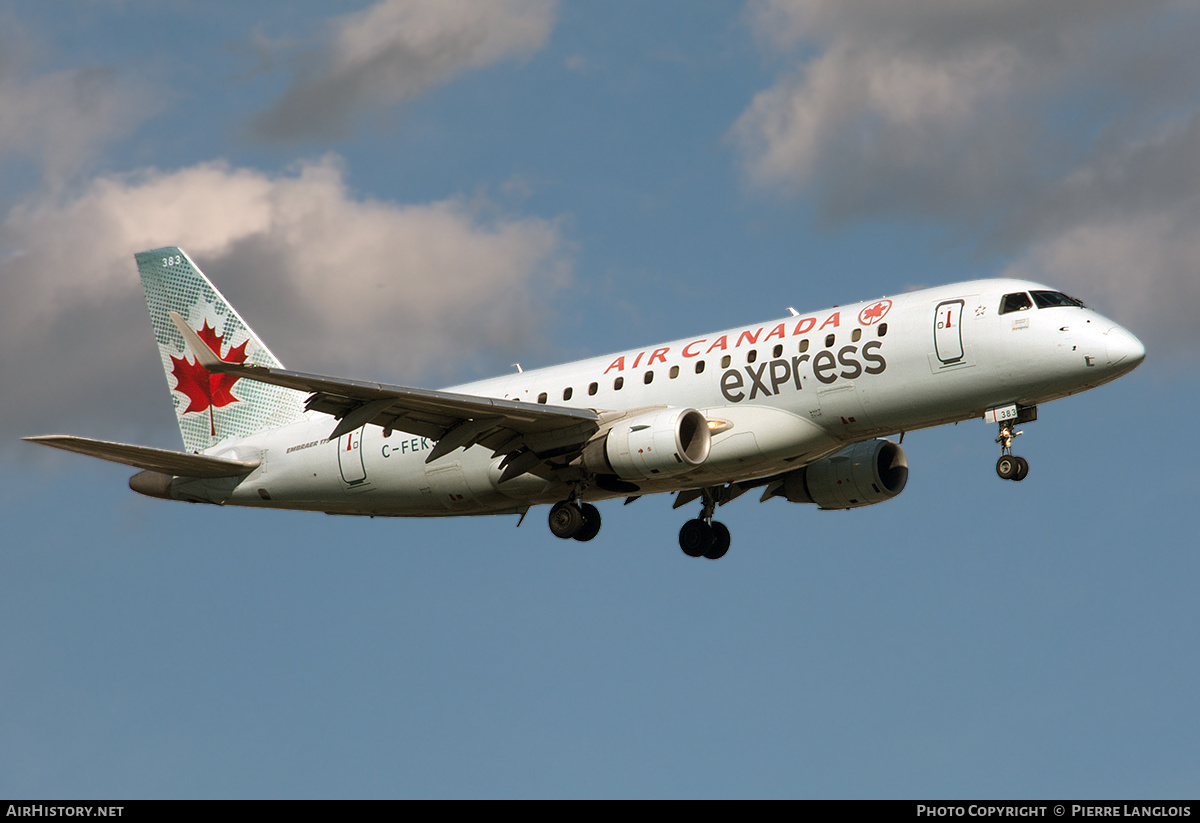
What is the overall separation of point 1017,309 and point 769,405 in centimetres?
628

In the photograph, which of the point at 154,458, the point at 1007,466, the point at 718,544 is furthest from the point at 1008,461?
the point at 154,458

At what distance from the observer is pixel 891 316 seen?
35.7 meters

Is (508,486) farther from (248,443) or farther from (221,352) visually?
(221,352)

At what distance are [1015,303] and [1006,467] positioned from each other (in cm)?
388

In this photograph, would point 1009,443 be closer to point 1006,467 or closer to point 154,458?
point 1006,467

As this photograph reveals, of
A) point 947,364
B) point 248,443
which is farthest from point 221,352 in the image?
point 947,364

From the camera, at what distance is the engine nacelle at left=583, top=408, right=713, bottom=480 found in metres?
35.6

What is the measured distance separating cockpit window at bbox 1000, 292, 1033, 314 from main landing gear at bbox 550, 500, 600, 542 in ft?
38.4

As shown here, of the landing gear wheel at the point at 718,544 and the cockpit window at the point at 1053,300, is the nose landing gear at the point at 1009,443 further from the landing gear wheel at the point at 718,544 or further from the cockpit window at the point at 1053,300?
the landing gear wheel at the point at 718,544

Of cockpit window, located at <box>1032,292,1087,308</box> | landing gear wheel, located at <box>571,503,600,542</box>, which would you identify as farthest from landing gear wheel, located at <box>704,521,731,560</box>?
cockpit window, located at <box>1032,292,1087,308</box>

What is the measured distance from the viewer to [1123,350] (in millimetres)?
33719

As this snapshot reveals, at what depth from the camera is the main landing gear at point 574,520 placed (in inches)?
1513

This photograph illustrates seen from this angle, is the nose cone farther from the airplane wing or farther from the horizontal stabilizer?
the horizontal stabilizer

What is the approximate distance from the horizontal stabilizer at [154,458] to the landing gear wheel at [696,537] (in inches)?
498
